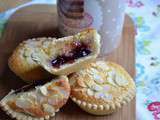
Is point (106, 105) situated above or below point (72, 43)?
below

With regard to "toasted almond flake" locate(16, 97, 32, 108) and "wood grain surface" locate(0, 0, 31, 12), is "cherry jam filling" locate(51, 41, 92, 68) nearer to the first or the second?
"toasted almond flake" locate(16, 97, 32, 108)

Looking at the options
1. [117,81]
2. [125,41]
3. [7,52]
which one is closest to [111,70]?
[117,81]

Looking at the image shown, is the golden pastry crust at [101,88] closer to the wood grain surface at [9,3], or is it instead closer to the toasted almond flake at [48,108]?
the toasted almond flake at [48,108]

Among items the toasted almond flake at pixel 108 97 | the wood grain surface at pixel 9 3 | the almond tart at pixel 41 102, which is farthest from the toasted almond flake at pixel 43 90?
the wood grain surface at pixel 9 3

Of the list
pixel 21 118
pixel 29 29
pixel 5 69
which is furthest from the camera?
pixel 29 29

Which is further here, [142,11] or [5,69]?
[142,11]

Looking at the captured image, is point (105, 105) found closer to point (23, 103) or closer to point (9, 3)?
point (23, 103)

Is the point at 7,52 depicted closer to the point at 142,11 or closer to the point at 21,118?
the point at 21,118

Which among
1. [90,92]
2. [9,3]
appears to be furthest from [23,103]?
[9,3]
